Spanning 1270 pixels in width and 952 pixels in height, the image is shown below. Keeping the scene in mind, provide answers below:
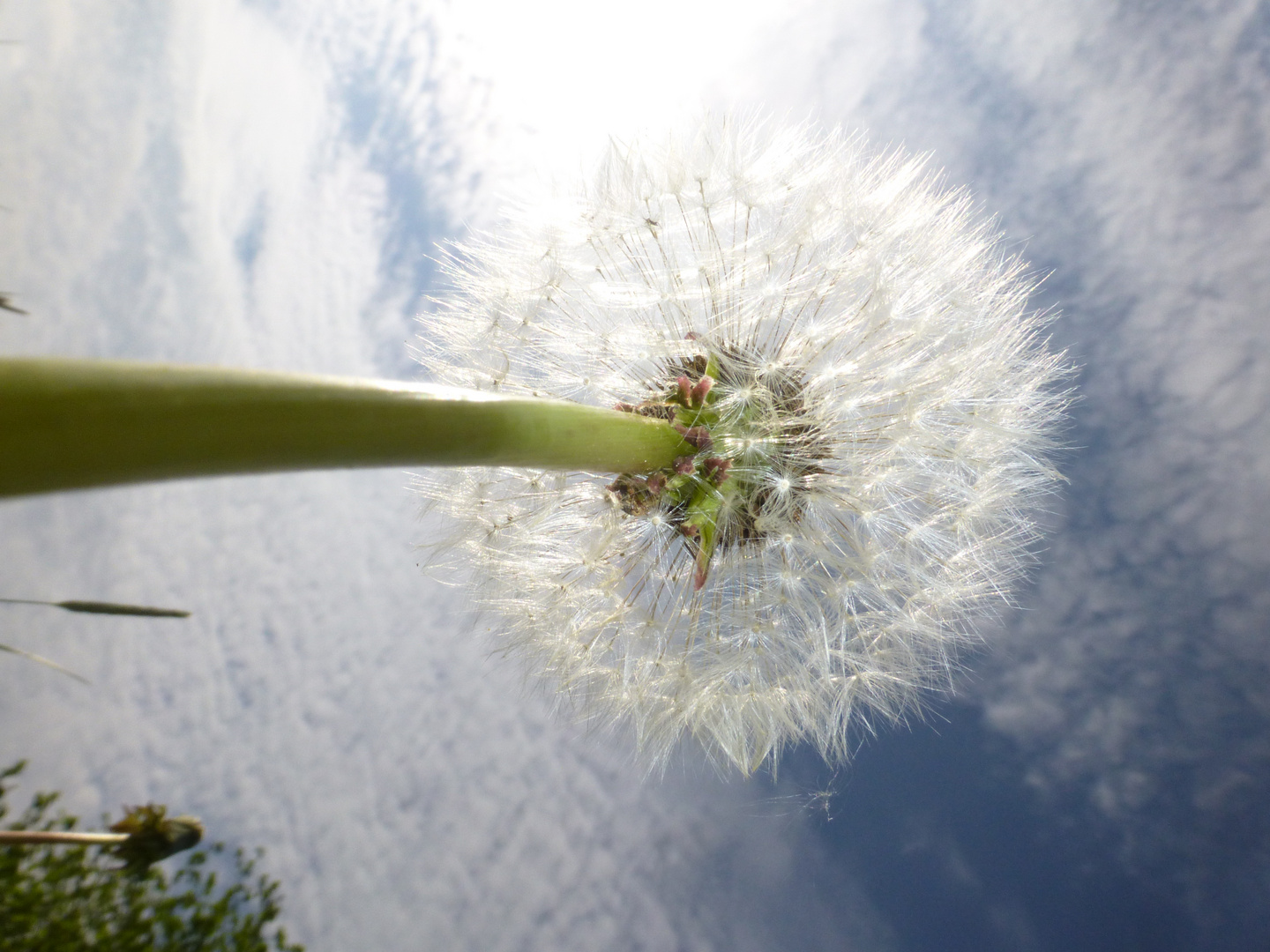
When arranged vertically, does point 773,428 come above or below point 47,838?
above

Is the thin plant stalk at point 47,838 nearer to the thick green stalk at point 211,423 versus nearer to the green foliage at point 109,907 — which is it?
the thick green stalk at point 211,423

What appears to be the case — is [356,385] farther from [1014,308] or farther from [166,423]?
[1014,308]

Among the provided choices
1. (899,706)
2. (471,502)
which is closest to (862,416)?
(899,706)

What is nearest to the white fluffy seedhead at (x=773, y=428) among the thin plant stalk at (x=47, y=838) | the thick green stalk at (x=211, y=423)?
the thick green stalk at (x=211, y=423)

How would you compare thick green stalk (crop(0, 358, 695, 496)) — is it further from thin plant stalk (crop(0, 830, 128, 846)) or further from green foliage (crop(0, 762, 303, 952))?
green foliage (crop(0, 762, 303, 952))

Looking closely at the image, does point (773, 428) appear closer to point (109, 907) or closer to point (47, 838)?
point (47, 838)

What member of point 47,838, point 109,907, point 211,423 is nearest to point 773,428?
point 211,423
